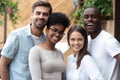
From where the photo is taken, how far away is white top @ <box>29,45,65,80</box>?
3.29m

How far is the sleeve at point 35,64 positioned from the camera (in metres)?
3.28

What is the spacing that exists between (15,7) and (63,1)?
9.67ft

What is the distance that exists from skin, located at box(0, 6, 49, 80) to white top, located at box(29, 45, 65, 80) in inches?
11.6

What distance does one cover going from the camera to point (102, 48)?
11.3 feet

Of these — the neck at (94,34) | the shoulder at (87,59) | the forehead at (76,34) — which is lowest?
the shoulder at (87,59)

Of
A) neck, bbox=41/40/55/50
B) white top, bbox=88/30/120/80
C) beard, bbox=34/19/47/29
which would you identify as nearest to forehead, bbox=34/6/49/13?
beard, bbox=34/19/47/29

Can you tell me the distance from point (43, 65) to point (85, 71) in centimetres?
37

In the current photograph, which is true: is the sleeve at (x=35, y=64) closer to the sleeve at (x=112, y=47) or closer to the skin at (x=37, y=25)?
the skin at (x=37, y=25)

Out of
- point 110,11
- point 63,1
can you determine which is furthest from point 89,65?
point 63,1

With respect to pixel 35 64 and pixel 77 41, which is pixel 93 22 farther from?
pixel 35 64

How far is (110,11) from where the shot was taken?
20.7ft

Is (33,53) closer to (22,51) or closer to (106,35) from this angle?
(22,51)

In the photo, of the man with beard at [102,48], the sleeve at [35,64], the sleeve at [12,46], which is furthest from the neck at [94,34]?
the sleeve at [12,46]

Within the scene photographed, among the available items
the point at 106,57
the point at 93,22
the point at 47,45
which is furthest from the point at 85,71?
the point at 93,22
